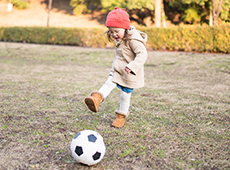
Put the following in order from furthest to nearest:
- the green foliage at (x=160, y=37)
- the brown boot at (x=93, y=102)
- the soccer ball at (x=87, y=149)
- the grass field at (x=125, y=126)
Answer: the green foliage at (x=160, y=37)
the brown boot at (x=93, y=102)
the grass field at (x=125, y=126)
the soccer ball at (x=87, y=149)

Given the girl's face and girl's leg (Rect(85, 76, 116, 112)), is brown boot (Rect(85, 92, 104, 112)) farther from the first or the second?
the girl's face

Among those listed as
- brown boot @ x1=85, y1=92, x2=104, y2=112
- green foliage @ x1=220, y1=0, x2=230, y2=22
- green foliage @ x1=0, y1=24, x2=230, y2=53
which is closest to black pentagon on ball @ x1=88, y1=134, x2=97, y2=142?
brown boot @ x1=85, y1=92, x2=104, y2=112

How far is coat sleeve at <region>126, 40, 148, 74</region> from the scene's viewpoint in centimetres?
315

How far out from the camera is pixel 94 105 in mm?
3164

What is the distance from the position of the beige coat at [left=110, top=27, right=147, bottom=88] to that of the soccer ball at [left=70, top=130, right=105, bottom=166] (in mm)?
1084

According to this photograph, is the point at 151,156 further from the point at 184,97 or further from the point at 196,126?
the point at 184,97

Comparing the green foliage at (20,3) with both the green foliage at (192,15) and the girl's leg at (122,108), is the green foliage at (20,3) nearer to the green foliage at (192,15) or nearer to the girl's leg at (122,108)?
the green foliage at (192,15)

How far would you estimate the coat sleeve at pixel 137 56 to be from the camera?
3.15m

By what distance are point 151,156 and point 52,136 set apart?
1284 millimetres

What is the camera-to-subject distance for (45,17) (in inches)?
1318

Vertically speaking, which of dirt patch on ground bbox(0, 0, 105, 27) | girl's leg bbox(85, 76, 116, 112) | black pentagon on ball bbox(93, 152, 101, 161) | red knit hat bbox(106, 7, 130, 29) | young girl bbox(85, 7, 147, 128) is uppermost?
red knit hat bbox(106, 7, 130, 29)

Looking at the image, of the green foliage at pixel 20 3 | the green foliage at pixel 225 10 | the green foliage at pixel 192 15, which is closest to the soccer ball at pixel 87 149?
the green foliage at pixel 225 10

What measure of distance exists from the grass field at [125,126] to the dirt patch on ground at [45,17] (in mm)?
23666

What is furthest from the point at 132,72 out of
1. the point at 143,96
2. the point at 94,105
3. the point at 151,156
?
the point at 143,96
